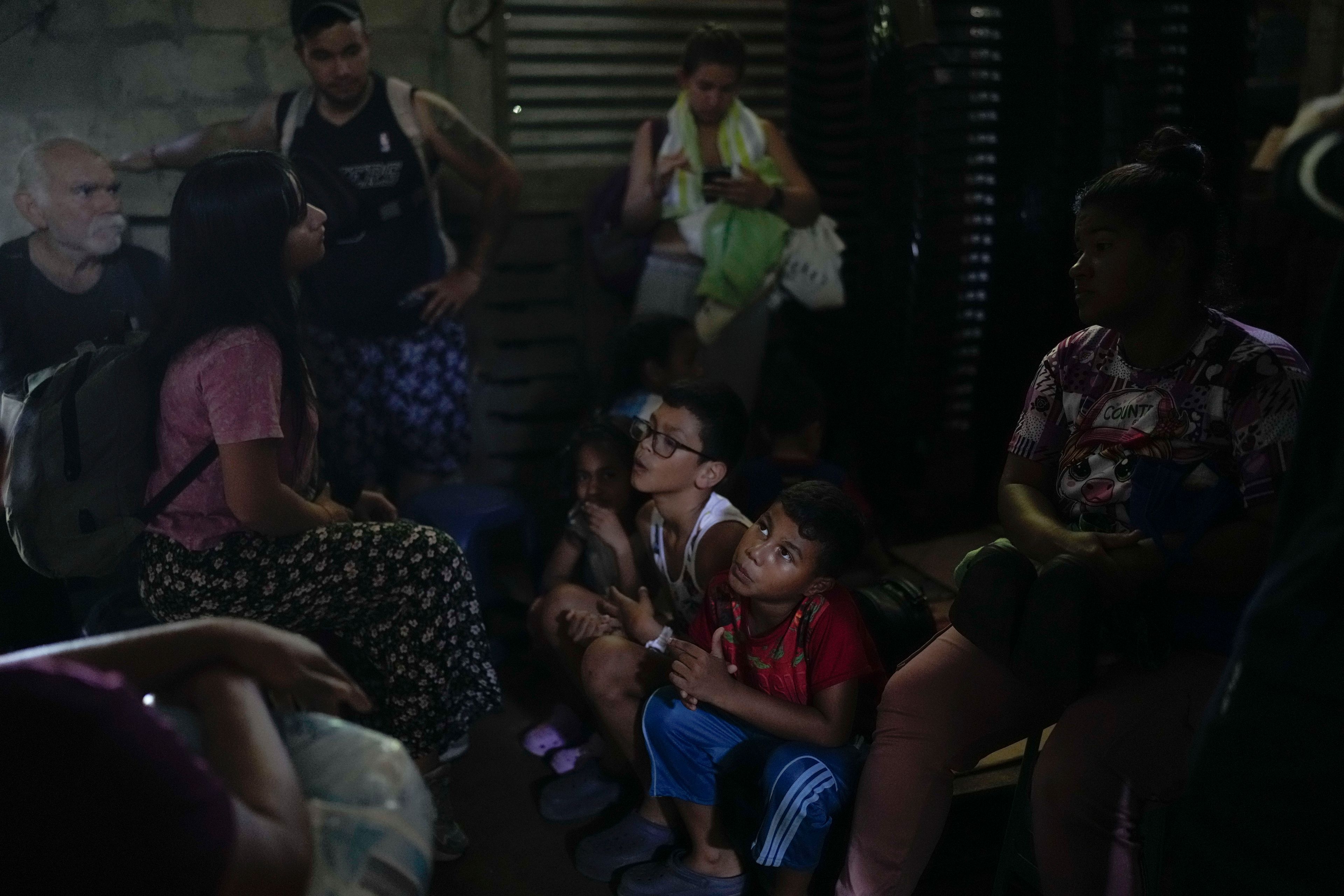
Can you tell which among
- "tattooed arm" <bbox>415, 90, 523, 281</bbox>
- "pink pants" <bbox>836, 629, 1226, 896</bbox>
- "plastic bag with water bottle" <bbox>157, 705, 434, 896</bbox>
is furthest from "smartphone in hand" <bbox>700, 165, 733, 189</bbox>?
"plastic bag with water bottle" <bbox>157, 705, 434, 896</bbox>

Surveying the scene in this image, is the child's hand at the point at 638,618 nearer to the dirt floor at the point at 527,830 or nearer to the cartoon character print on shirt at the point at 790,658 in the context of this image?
the cartoon character print on shirt at the point at 790,658

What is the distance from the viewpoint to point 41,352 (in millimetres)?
2680

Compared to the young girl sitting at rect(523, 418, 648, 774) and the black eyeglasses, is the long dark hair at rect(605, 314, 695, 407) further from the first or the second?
the black eyeglasses

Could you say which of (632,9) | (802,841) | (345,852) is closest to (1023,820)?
(802,841)

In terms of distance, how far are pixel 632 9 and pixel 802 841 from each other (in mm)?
3172

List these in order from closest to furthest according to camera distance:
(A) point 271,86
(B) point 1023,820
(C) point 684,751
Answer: (B) point 1023,820 < (C) point 684,751 < (A) point 271,86

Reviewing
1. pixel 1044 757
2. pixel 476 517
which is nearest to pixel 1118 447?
pixel 1044 757

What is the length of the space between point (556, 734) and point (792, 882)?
1099 millimetres

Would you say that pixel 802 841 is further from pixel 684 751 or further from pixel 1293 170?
pixel 1293 170

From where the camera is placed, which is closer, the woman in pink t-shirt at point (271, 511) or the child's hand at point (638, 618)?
the woman in pink t-shirt at point (271, 511)

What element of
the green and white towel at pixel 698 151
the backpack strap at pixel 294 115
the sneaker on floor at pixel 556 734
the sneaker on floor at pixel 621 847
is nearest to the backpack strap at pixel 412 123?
the backpack strap at pixel 294 115

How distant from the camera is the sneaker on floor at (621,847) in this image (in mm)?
2748

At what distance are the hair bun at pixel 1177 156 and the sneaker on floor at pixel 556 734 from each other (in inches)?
82.9

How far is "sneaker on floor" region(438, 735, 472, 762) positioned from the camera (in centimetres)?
302
